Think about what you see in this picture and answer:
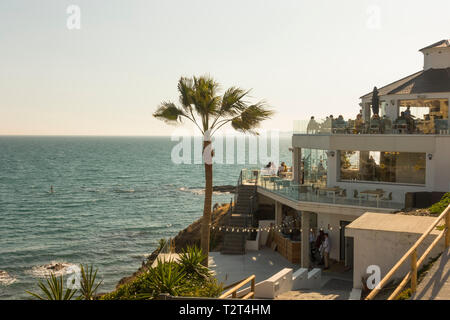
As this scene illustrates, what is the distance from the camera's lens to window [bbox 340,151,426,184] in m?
21.5

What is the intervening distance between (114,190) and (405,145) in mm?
66554

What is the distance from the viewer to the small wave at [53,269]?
31.8m

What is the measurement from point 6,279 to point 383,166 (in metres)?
23.4

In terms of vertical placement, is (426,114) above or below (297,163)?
above

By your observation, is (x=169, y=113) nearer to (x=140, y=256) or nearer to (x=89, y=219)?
(x=140, y=256)

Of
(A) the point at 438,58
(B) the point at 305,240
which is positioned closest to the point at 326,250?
(B) the point at 305,240

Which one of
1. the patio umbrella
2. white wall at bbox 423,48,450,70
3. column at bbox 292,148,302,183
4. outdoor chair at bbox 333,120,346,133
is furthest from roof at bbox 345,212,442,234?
white wall at bbox 423,48,450,70

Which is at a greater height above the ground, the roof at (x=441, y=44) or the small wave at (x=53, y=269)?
the roof at (x=441, y=44)

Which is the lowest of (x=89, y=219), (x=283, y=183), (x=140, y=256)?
(x=140, y=256)

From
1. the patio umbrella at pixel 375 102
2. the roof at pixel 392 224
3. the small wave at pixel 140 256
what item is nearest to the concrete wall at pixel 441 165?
the patio umbrella at pixel 375 102

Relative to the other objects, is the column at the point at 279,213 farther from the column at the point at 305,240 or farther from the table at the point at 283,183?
the column at the point at 305,240

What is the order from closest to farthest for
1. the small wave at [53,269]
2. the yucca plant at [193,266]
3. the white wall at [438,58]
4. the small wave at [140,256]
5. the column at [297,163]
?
1. the yucca plant at [193,266]
2. the white wall at [438,58]
3. the column at [297,163]
4. the small wave at [53,269]
5. the small wave at [140,256]

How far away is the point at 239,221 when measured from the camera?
26.2m

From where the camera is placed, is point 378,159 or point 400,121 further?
point 378,159
